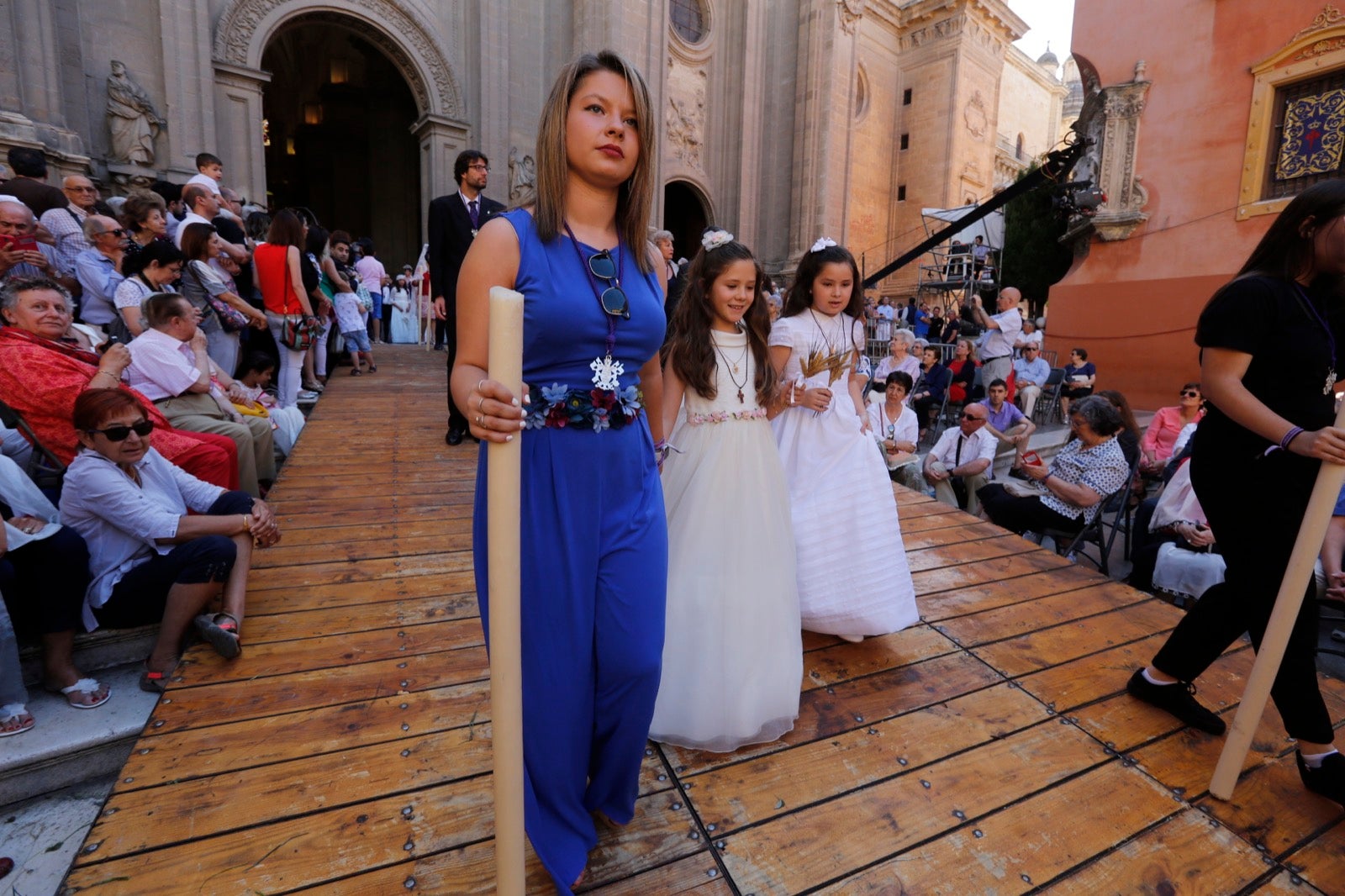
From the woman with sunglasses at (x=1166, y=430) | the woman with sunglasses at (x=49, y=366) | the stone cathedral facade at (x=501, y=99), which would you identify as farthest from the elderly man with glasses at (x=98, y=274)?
the woman with sunglasses at (x=1166, y=430)

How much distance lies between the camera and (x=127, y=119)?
403 inches

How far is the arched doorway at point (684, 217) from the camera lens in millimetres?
20000

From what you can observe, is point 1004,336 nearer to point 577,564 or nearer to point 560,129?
point 560,129

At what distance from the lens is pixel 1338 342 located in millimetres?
2350

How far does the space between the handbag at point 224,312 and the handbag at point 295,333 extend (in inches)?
29.7

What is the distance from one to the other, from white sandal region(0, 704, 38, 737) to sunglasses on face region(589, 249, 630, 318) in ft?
8.92

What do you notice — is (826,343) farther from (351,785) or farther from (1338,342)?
(351,785)

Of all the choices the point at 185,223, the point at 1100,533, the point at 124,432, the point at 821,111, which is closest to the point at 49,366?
the point at 124,432

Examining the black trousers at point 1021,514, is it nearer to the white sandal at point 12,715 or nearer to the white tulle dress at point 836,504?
the white tulle dress at point 836,504

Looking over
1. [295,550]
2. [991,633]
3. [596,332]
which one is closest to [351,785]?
[596,332]

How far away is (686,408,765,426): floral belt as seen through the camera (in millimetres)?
2520

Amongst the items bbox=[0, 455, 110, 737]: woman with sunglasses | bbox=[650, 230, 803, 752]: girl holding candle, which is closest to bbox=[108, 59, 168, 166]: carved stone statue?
bbox=[0, 455, 110, 737]: woman with sunglasses

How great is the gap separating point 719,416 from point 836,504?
819 millimetres

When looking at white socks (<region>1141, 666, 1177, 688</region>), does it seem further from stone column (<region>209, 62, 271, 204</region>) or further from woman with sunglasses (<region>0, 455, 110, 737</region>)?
stone column (<region>209, 62, 271, 204</region>)
